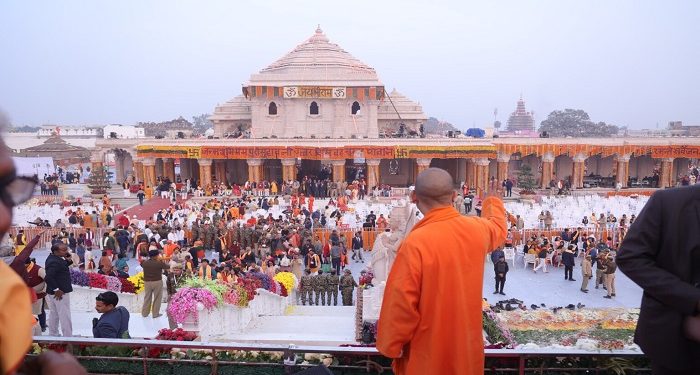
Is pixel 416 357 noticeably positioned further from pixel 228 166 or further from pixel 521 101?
pixel 521 101

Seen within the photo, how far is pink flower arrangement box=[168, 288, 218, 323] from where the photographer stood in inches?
281

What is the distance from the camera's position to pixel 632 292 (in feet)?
42.4

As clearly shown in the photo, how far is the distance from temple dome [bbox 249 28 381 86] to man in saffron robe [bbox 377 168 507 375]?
3120 cm

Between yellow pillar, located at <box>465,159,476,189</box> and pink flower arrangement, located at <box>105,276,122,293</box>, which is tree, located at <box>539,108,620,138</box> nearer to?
yellow pillar, located at <box>465,159,476,189</box>

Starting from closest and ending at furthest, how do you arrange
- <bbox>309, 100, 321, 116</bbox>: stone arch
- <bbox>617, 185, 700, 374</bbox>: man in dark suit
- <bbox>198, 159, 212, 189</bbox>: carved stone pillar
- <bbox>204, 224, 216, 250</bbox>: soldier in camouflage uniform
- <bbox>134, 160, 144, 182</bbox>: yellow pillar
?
<bbox>617, 185, 700, 374</bbox>: man in dark suit < <bbox>204, 224, 216, 250</bbox>: soldier in camouflage uniform < <bbox>198, 159, 212, 189</bbox>: carved stone pillar < <bbox>134, 160, 144, 182</bbox>: yellow pillar < <bbox>309, 100, 321, 116</bbox>: stone arch

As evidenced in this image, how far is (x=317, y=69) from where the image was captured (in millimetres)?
35344

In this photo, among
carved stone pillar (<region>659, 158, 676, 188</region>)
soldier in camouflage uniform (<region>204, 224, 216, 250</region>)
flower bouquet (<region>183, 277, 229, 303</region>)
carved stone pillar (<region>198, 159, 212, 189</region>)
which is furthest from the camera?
carved stone pillar (<region>659, 158, 676, 188</region>)

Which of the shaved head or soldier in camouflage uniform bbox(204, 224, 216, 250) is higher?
the shaved head

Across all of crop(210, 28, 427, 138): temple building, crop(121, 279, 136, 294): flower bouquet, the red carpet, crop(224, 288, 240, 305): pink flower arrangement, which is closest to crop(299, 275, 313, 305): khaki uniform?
crop(224, 288, 240, 305): pink flower arrangement

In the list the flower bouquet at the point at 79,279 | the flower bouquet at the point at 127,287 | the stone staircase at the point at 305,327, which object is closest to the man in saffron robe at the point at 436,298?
the stone staircase at the point at 305,327

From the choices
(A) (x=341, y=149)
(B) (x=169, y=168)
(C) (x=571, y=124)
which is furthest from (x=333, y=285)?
(C) (x=571, y=124)

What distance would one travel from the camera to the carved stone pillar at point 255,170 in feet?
98.1

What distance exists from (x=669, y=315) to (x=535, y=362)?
83.6 inches

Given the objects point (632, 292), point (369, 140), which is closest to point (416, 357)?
point (632, 292)
